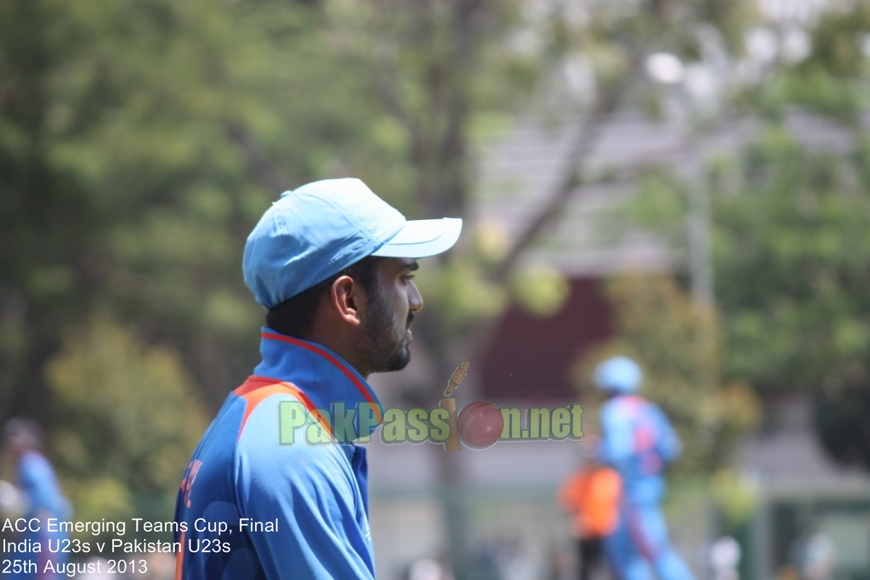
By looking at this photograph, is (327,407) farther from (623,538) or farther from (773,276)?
(773,276)

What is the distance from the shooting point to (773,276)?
15.7 meters

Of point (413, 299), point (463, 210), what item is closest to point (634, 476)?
point (463, 210)

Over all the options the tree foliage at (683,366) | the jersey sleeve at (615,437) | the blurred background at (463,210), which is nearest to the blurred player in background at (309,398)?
the jersey sleeve at (615,437)

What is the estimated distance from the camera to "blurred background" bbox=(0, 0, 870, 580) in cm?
1126

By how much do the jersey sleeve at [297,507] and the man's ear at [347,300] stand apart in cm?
22

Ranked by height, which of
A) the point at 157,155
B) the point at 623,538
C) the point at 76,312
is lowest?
the point at 623,538

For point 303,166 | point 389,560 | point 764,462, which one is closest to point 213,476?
point 389,560

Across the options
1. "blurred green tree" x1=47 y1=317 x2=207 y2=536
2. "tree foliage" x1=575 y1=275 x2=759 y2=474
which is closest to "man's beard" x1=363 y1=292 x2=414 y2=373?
"blurred green tree" x1=47 y1=317 x2=207 y2=536

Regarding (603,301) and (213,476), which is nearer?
(213,476)

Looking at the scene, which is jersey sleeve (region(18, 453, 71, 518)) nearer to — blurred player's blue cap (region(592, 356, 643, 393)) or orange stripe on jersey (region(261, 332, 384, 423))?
blurred player's blue cap (region(592, 356, 643, 393))

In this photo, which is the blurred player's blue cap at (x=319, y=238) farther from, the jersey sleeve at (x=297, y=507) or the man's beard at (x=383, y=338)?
the jersey sleeve at (x=297, y=507)

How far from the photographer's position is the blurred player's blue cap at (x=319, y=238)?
173 centimetres

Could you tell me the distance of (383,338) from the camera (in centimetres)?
181

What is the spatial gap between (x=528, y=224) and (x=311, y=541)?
1339 centimetres
